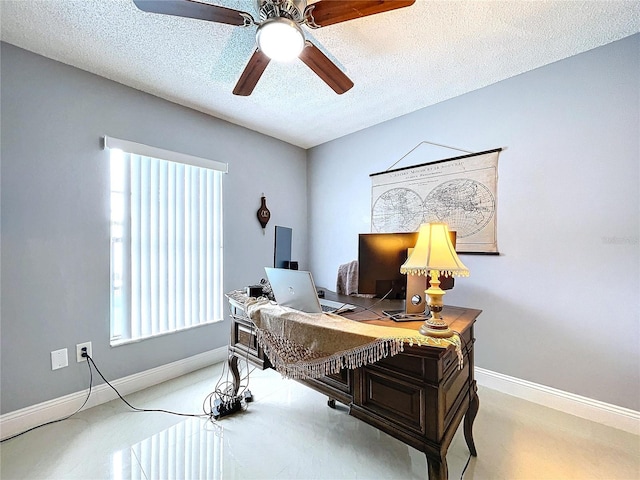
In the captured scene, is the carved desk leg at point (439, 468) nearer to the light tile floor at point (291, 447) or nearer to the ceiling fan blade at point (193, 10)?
the light tile floor at point (291, 447)

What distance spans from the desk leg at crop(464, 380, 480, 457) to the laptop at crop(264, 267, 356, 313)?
779 millimetres

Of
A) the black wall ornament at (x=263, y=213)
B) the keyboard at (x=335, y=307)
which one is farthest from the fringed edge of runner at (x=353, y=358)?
the black wall ornament at (x=263, y=213)

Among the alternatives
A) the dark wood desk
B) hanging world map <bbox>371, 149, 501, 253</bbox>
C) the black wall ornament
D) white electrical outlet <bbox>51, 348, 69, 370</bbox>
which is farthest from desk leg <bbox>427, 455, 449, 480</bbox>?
the black wall ornament

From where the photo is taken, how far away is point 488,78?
2.15 m

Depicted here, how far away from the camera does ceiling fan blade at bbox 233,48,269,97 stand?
1.46 meters

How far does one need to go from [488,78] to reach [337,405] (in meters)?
2.78

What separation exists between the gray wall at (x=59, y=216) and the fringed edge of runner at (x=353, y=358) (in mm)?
1569

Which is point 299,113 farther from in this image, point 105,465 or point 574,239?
point 105,465

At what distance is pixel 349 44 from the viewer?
1.75 m

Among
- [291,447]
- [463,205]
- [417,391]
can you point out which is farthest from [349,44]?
[291,447]

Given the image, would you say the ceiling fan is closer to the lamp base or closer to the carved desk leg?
the lamp base

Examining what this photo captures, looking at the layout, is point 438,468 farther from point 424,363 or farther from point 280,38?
point 280,38

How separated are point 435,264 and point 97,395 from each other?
2529 mm

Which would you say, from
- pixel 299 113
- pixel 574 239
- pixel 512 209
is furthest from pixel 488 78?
pixel 299 113
